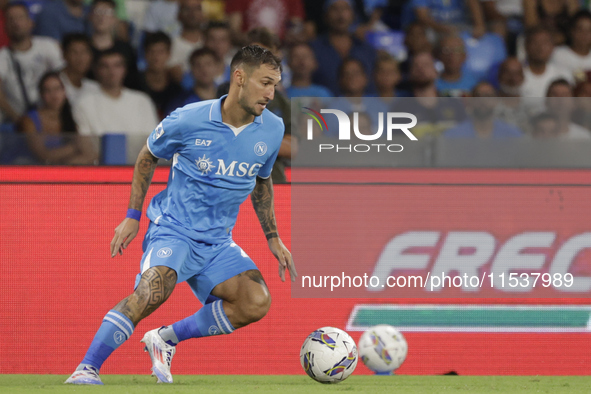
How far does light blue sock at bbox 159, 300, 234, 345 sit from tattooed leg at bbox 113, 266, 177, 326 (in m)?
0.42

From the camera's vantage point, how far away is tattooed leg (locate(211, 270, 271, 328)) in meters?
4.41

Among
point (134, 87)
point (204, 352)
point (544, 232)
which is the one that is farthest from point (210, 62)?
point (544, 232)

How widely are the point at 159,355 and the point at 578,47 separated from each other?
5959 mm

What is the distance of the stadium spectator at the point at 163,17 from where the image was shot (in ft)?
26.1

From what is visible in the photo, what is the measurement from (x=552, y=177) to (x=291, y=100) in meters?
1.96

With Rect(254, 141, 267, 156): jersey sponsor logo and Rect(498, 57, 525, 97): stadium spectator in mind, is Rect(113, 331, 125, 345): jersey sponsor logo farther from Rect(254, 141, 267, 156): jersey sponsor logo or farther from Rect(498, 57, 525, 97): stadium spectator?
Rect(498, 57, 525, 97): stadium spectator

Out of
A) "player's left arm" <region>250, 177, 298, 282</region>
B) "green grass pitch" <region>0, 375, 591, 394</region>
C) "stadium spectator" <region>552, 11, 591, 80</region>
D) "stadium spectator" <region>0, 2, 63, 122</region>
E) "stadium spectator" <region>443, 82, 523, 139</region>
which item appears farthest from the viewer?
"stadium spectator" <region>552, 11, 591, 80</region>

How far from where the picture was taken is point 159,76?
737 centimetres

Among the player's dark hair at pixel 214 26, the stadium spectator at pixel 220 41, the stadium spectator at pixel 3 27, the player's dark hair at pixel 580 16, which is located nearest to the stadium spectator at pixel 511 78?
the player's dark hair at pixel 580 16

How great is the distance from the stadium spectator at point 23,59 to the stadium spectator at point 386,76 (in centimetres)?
298

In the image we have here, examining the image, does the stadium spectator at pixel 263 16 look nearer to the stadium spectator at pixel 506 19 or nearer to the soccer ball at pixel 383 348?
the stadium spectator at pixel 506 19

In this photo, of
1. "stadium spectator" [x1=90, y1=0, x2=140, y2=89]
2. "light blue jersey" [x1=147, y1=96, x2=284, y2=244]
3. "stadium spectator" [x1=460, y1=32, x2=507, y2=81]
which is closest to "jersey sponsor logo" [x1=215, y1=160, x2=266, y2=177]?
"light blue jersey" [x1=147, y1=96, x2=284, y2=244]

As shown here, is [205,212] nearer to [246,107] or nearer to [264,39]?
[246,107]

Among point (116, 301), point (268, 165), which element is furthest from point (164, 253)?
point (116, 301)
